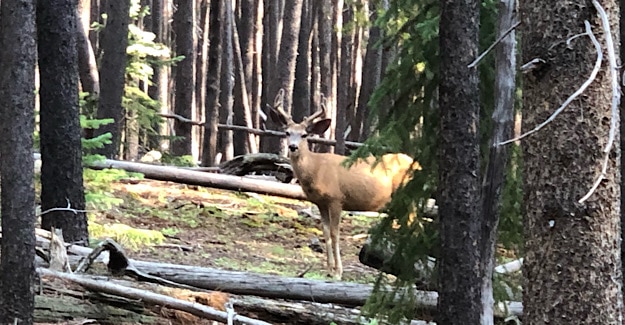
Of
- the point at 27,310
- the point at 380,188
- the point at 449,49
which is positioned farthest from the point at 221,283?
the point at 380,188

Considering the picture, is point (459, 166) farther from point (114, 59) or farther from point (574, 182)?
point (114, 59)

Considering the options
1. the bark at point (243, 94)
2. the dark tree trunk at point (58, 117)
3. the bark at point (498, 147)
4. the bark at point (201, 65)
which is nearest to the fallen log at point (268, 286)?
the dark tree trunk at point (58, 117)

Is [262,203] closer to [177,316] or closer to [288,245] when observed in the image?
[288,245]

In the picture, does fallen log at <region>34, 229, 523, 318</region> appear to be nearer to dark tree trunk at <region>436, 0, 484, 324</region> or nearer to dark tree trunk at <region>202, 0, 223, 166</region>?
dark tree trunk at <region>436, 0, 484, 324</region>

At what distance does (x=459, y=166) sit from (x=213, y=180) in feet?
31.5

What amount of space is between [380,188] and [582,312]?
31.2 feet

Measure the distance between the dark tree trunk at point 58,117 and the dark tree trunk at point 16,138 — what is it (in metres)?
2.78

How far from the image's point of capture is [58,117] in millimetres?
8125

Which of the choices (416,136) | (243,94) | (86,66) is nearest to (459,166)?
(416,136)

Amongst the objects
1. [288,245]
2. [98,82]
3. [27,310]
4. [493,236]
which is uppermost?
[98,82]

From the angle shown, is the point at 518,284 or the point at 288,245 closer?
the point at 518,284

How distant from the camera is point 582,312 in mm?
3443

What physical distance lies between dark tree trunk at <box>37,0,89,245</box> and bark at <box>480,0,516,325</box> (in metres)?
4.18

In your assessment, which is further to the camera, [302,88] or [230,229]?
[302,88]
